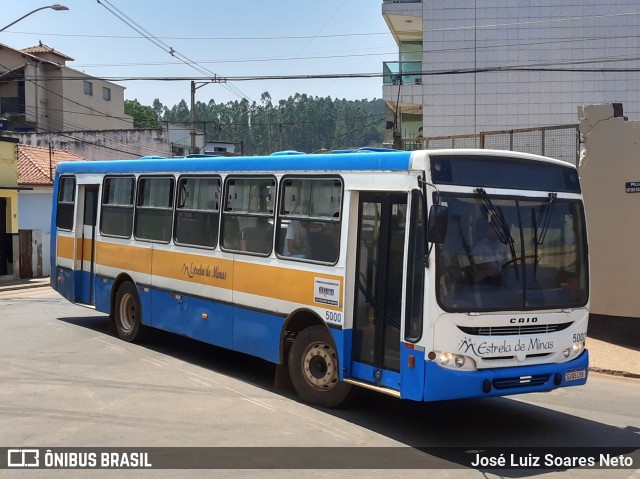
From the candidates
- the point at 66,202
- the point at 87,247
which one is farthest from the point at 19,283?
the point at 87,247

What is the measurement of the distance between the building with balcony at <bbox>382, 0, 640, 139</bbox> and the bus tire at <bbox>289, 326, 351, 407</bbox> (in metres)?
25.8

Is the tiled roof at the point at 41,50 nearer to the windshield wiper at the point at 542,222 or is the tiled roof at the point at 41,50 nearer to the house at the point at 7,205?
the house at the point at 7,205

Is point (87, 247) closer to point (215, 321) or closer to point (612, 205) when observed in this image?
point (215, 321)

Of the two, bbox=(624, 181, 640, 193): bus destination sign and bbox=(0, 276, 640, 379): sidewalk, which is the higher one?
bbox=(624, 181, 640, 193): bus destination sign

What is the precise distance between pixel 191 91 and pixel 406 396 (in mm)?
36015

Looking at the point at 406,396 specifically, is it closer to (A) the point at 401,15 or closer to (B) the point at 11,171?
Answer: (B) the point at 11,171

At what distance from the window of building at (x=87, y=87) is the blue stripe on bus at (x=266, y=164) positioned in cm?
5317

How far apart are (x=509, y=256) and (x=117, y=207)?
8011mm

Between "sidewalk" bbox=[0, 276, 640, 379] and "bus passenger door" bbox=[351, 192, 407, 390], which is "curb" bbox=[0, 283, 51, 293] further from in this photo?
"bus passenger door" bbox=[351, 192, 407, 390]

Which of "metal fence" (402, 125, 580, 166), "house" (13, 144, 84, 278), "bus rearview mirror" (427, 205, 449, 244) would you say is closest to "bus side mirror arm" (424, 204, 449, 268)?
"bus rearview mirror" (427, 205, 449, 244)

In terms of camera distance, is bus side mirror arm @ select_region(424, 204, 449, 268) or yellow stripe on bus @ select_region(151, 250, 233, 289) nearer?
bus side mirror arm @ select_region(424, 204, 449, 268)

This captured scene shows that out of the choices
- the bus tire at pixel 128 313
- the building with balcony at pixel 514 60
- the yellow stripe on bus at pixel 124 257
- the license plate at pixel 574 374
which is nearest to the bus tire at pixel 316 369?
the license plate at pixel 574 374

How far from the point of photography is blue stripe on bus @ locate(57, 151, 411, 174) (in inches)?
331

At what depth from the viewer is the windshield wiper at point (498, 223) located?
802cm
